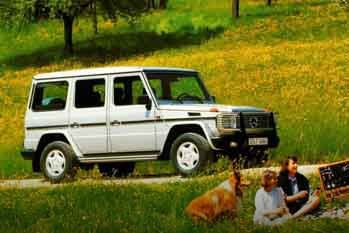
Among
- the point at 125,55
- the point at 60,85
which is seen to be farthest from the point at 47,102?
the point at 125,55

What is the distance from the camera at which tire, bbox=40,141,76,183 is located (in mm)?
18250

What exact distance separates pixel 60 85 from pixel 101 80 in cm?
117

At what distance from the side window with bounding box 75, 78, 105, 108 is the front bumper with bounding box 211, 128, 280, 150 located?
2.93 m

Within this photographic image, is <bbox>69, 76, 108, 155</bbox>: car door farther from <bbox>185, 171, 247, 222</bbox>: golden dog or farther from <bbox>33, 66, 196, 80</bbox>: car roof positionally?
<bbox>185, 171, 247, 222</bbox>: golden dog

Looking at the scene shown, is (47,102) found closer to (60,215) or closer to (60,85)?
(60,85)

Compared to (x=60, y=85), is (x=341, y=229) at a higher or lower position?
lower

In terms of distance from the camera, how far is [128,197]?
13633mm

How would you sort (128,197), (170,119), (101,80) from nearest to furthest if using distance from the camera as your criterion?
(128,197) < (170,119) < (101,80)

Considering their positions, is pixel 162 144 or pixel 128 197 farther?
pixel 162 144

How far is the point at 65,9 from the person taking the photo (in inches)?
2210

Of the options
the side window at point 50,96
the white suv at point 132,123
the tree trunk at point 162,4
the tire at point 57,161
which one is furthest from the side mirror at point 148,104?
the tree trunk at point 162,4

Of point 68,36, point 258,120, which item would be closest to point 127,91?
point 258,120

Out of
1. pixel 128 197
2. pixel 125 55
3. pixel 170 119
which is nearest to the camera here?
pixel 128 197

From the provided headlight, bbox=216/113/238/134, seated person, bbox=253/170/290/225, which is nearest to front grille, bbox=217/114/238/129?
headlight, bbox=216/113/238/134
